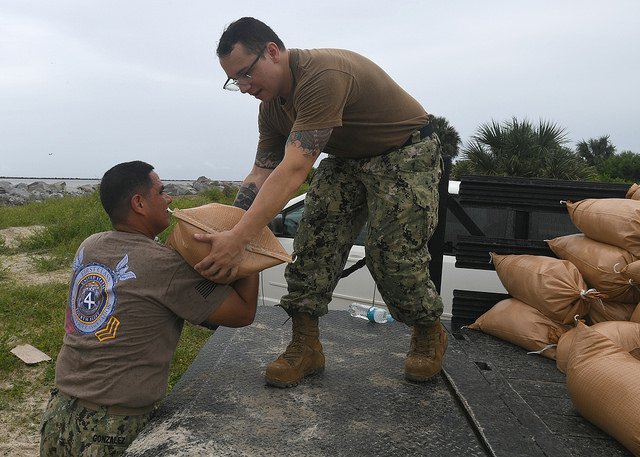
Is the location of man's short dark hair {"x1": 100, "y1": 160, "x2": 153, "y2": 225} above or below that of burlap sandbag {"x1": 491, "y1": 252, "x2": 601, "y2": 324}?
above

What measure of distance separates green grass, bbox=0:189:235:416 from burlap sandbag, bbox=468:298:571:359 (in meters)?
2.32

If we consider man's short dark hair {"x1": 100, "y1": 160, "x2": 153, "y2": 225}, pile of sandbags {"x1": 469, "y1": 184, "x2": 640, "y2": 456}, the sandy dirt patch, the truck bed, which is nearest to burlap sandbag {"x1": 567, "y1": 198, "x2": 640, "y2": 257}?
pile of sandbags {"x1": 469, "y1": 184, "x2": 640, "y2": 456}

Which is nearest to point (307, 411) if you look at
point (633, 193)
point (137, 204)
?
point (137, 204)

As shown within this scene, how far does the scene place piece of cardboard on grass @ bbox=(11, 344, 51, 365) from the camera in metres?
4.25

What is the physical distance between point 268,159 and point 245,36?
2.46ft

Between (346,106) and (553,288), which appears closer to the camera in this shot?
(346,106)

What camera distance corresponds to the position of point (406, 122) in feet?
8.13

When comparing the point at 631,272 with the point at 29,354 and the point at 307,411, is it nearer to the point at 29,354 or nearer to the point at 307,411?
the point at 307,411

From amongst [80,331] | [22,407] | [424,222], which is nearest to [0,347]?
[22,407]

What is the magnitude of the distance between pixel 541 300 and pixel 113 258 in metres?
2.00

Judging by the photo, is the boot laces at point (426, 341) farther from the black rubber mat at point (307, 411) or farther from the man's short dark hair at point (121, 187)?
the man's short dark hair at point (121, 187)

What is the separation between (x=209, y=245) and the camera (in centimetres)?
198

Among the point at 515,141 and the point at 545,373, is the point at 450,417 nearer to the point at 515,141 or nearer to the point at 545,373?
the point at 545,373

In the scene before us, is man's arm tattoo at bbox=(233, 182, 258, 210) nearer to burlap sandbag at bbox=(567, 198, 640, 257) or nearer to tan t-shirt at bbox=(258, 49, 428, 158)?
tan t-shirt at bbox=(258, 49, 428, 158)
